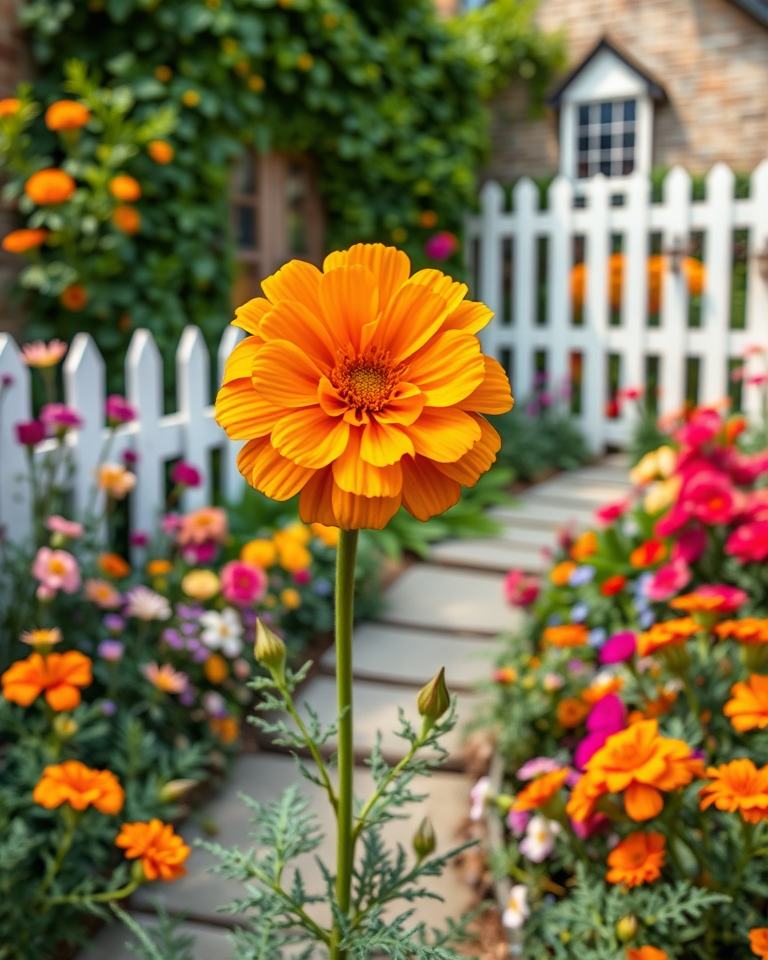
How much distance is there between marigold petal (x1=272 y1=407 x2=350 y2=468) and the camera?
70 centimetres

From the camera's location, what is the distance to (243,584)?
7.76 ft

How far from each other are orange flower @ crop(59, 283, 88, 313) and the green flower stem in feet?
10.6

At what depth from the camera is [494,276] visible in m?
6.27

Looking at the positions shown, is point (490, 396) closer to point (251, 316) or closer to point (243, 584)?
point (251, 316)

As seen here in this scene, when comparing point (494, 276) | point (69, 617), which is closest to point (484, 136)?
point (494, 276)

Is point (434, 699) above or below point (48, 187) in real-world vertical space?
below

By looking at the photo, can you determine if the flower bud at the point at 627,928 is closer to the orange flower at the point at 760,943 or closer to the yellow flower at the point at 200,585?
the orange flower at the point at 760,943

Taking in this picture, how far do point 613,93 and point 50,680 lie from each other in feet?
27.0

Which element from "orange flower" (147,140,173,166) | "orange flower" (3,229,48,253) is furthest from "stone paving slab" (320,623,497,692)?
"orange flower" (147,140,173,166)

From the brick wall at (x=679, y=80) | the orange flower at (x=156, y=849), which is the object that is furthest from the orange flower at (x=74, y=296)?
the brick wall at (x=679, y=80)

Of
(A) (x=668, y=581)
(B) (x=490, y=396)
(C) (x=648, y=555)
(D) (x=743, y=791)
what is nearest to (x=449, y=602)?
(C) (x=648, y=555)

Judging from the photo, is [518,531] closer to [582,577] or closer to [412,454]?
[582,577]

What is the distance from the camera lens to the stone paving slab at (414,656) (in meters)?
2.71

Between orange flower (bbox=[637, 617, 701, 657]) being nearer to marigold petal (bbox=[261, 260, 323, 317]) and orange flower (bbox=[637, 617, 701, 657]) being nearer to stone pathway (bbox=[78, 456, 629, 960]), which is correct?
stone pathway (bbox=[78, 456, 629, 960])
